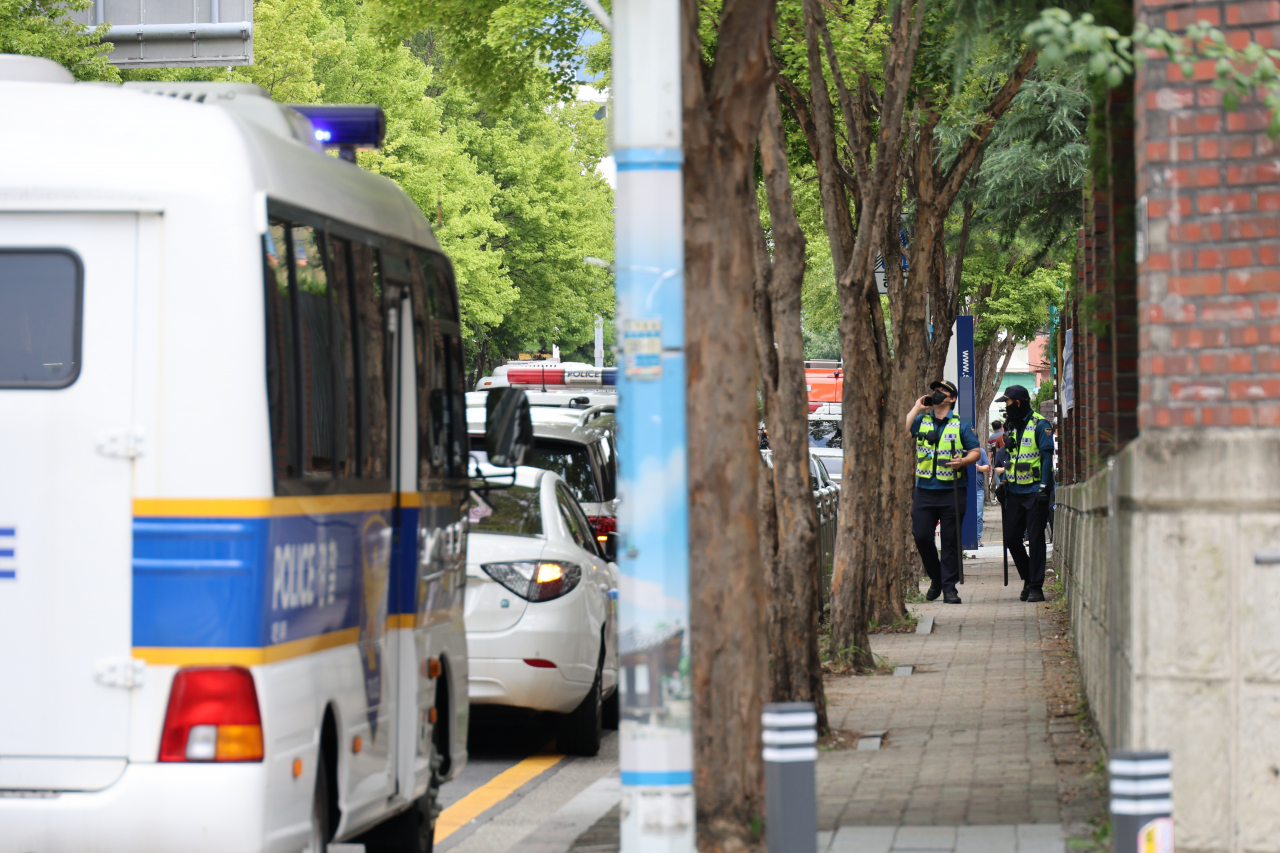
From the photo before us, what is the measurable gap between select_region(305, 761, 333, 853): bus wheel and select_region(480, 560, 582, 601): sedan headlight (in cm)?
386

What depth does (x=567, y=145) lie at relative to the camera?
54406mm

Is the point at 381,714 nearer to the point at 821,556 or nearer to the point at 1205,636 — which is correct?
the point at 1205,636

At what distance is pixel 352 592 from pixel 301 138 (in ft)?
5.15

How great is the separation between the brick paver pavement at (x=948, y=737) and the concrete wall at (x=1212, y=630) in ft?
4.90

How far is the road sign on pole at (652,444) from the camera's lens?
16.5ft

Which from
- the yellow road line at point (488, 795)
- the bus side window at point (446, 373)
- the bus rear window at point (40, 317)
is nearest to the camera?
the bus rear window at point (40, 317)

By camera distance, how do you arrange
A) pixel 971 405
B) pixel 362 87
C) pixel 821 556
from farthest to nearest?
1. pixel 362 87
2. pixel 971 405
3. pixel 821 556

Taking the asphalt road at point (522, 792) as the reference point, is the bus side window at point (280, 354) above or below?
above

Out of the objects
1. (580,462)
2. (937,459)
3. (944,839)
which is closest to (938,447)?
(937,459)

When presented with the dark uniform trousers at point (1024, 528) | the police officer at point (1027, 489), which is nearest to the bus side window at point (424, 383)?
the police officer at point (1027, 489)

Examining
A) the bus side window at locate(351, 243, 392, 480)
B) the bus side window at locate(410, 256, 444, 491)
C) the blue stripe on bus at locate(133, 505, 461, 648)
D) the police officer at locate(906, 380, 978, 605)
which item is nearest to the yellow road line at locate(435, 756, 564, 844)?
the bus side window at locate(410, 256, 444, 491)

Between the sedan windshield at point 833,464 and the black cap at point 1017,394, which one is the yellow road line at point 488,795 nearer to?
the black cap at point 1017,394

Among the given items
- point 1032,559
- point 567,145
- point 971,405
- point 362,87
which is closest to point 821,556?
point 1032,559

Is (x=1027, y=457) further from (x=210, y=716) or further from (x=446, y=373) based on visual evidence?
(x=210, y=716)
